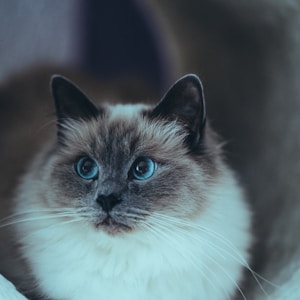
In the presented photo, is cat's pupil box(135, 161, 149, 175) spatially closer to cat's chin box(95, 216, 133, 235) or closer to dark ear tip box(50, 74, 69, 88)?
cat's chin box(95, 216, 133, 235)

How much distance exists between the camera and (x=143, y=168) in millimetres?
1578

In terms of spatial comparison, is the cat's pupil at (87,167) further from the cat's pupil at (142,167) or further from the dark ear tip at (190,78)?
the dark ear tip at (190,78)

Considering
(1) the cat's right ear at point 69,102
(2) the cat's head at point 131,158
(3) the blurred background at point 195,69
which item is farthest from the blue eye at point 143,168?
(3) the blurred background at point 195,69

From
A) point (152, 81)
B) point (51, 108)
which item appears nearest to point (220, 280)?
point (51, 108)

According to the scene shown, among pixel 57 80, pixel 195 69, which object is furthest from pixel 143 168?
pixel 195 69

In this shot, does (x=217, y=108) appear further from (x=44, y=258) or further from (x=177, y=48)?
(x=44, y=258)

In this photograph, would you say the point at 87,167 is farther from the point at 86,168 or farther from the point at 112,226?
the point at 112,226

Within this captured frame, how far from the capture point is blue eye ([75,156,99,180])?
62.9 inches

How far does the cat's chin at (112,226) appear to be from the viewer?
1.50m

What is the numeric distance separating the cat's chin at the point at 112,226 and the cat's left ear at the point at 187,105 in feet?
1.10

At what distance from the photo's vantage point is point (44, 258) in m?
1.67

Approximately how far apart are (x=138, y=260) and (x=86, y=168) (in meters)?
0.29

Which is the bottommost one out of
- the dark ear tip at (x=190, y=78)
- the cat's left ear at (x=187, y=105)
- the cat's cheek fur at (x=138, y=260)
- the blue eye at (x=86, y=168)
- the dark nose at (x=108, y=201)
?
the cat's cheek fur at (x=138, y=260)

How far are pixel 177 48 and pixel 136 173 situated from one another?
1239mm
